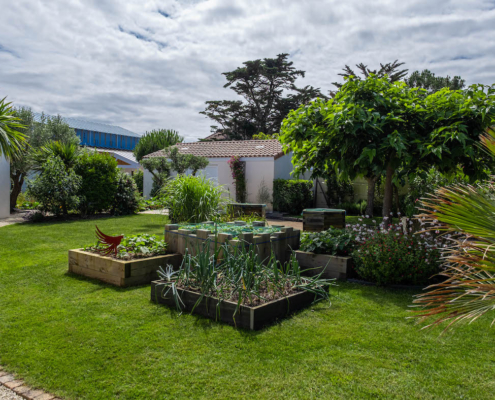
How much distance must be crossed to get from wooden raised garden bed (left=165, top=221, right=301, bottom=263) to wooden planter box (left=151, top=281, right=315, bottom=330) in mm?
854

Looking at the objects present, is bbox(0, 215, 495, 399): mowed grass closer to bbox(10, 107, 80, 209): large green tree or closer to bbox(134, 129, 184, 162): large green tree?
bbox(10, 107, 80, 209): large green tree

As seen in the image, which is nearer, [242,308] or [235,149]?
[242,308]

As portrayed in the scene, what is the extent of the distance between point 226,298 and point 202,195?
4915 millimetres

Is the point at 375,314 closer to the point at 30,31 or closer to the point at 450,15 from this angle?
the point at 450,15

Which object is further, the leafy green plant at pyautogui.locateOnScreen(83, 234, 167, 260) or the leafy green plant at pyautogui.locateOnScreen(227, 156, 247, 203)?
the leafy green plant at pyautogui.locateOnScreen(227, 156, 247, 203)

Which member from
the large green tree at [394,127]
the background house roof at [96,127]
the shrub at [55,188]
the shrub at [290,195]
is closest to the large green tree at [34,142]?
the shrub at [55,188]

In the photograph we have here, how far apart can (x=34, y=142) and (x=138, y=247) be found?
486 inches

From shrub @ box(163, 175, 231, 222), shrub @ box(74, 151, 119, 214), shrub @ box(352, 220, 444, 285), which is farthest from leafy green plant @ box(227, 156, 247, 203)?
shrub @ box(352, 220, 444, 285)

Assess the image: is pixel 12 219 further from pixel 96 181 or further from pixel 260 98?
pixel 260 98

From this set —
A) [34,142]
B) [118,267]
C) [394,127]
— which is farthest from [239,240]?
[34,142]

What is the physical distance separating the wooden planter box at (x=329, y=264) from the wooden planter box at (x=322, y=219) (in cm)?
439

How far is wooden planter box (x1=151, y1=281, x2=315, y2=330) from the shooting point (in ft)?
11.1

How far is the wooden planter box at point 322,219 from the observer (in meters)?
9.61

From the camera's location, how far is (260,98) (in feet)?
108
